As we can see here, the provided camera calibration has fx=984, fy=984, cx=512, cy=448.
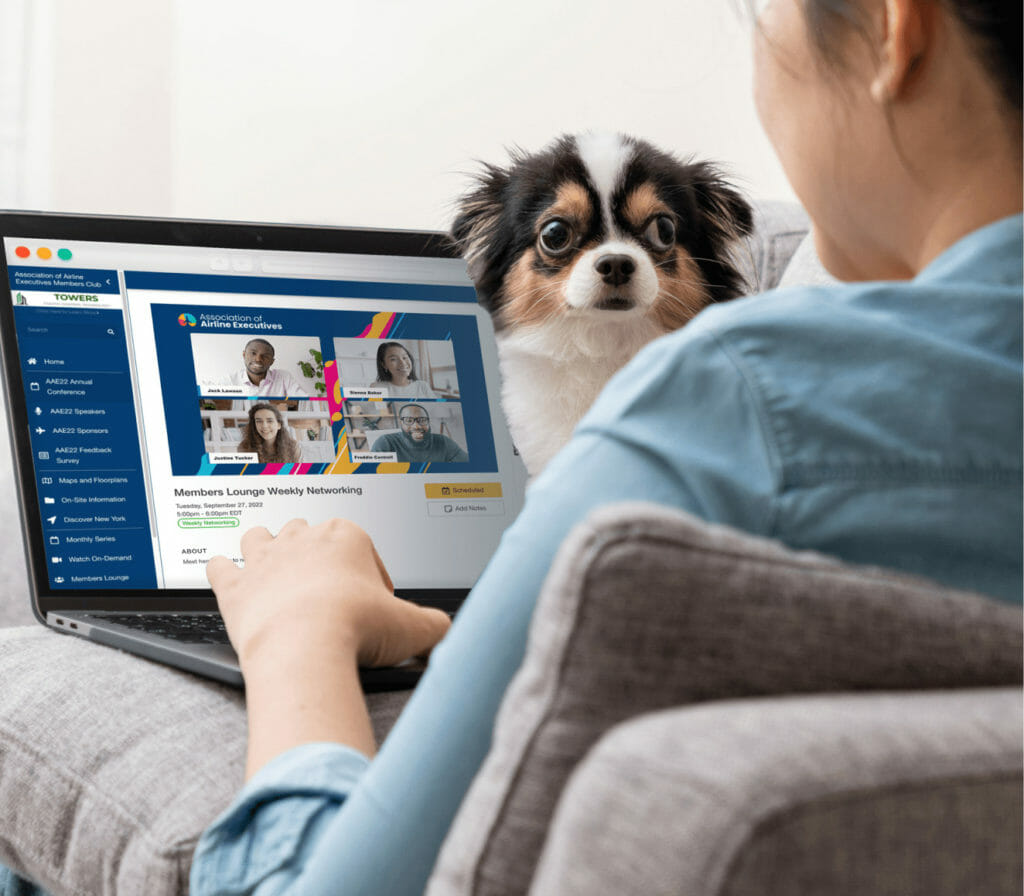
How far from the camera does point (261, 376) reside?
3.41ft

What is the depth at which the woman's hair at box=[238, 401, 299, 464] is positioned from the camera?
1020 mm

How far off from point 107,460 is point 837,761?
85cm

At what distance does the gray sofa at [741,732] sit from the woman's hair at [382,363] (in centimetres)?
74

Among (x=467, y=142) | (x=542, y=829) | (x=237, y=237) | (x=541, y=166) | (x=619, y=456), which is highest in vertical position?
(x=467, y=142)

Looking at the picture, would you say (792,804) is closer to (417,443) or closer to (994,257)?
(994,257)

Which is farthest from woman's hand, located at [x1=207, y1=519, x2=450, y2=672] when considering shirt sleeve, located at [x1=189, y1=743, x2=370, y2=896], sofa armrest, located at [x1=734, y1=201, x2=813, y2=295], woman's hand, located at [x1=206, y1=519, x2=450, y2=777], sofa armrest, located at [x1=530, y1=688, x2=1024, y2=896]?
sofa armrest, located at [x1=734, y1=201, x2=813, y2=295]

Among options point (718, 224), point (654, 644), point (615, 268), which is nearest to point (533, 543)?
point (654, 644)

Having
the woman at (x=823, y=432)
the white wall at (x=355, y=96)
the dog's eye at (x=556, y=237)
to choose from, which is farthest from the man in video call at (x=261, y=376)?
the white wall at (x=355, y=96)

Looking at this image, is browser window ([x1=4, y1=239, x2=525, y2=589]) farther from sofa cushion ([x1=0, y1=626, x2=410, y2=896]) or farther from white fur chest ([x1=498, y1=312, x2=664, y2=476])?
sofa cushion ([x1=0, y1=626, x2=410, y2=896])

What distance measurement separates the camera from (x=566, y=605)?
0.34 metres

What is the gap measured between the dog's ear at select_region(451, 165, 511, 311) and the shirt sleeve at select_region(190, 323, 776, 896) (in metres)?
0.81

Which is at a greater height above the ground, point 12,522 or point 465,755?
point 12,522

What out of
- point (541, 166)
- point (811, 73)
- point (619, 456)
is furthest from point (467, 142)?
point (619, 456)

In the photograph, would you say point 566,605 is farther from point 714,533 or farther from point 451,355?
point 451,355
